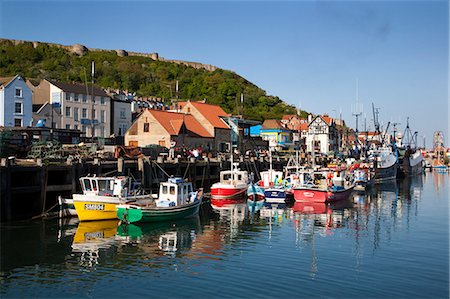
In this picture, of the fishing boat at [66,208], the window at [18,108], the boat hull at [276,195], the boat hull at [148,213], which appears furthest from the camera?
the window at [18,108]

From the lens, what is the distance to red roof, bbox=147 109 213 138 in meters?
69.1

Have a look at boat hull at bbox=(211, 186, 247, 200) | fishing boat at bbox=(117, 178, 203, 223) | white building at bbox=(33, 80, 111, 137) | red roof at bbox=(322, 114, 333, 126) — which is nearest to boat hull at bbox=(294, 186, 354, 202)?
boat hull at bbox=(211, 186, 247, 200)

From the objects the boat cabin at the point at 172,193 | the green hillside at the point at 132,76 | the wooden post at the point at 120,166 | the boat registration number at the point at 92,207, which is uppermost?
the green hillside at the point at 132,76

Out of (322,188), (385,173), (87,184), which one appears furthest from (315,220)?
(385,173)

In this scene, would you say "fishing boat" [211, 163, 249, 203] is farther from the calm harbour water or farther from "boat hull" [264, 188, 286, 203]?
the calm harbour water

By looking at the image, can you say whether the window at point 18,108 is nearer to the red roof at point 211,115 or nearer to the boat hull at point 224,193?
the red roof at point 211,115

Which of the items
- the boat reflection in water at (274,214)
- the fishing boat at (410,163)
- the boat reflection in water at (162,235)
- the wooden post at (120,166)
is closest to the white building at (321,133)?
the fishing boat at (410,163)

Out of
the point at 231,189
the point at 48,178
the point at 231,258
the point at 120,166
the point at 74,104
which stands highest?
the point at 74,104

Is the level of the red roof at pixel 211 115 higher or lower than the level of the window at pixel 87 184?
higher

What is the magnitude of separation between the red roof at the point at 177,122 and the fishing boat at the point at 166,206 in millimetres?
27262

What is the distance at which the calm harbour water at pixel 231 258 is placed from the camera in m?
21.4

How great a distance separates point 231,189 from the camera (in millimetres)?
53625

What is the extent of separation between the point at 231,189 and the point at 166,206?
52.1ft

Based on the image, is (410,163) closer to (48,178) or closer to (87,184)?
(48,178)
